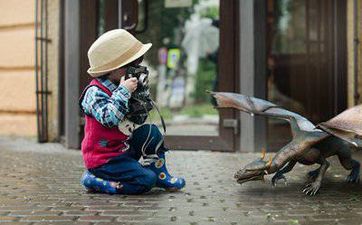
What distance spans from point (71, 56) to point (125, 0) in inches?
37.1

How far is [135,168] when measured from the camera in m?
3.95

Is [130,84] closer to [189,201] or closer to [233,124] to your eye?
[189,201]

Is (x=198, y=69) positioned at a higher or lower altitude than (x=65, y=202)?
higher

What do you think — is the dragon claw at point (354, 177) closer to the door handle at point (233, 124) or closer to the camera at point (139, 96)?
the camera at point (139, 96)

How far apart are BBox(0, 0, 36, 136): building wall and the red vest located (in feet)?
14.7

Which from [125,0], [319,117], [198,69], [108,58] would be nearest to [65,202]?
[108,58]

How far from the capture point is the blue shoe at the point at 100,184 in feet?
13.2

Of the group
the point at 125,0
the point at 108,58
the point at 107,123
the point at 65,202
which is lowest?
the point at 65,202

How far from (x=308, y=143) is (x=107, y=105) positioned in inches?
53.8

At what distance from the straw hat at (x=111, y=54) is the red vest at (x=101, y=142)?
12 centimetres

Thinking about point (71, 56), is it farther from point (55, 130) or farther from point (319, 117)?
point (319, 117)

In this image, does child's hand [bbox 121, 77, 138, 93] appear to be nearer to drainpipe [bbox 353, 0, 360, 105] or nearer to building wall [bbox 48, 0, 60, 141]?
drainpipe [bbox 353, 0, 360, 105]

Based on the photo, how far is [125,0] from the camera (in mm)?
6723

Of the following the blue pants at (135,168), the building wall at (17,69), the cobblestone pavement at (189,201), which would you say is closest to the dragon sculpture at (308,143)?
the cobblestone pavement at (189,201)
